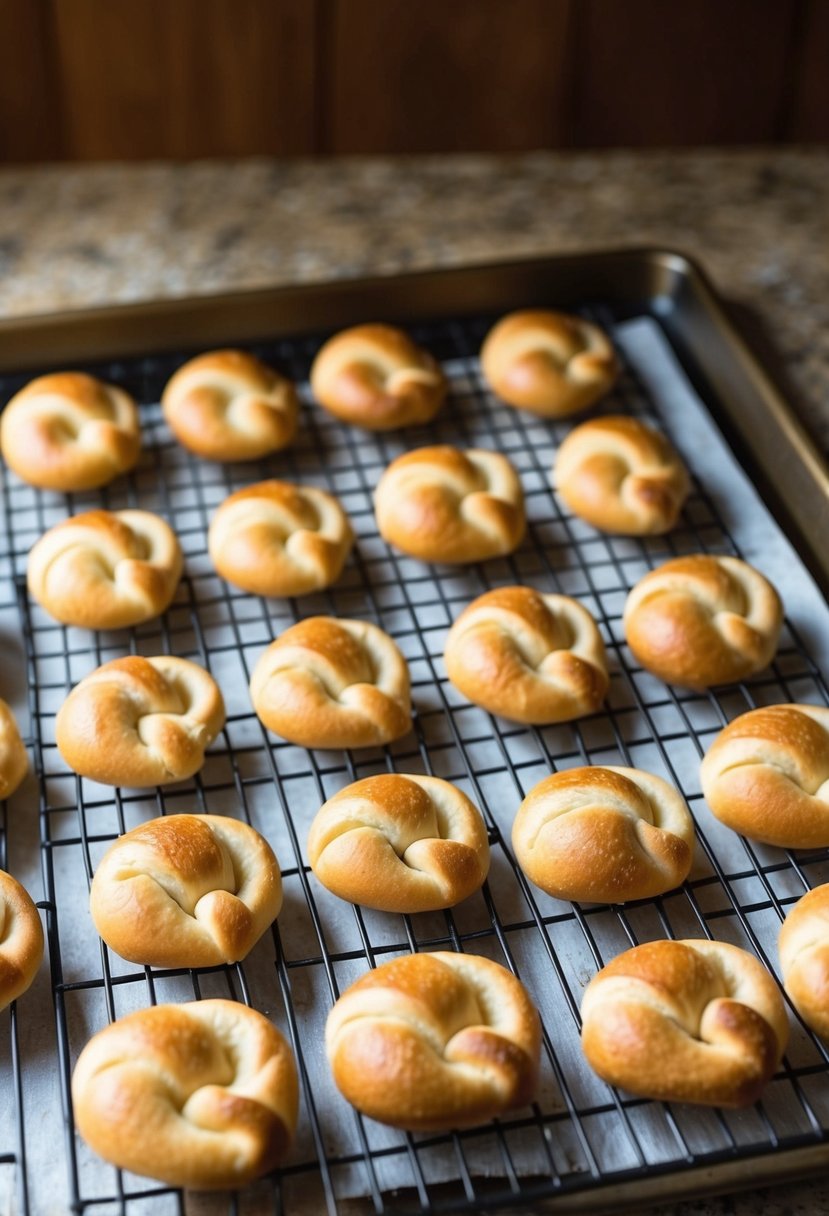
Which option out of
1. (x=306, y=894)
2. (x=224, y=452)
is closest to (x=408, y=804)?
(x=306, y=894)

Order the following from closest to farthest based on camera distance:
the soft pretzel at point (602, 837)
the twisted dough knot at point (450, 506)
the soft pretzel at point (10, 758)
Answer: the soft pretzel at point (602, 837) → the soft pretzel at point (10, 758) → the twisted dough knot at point (450, 506)

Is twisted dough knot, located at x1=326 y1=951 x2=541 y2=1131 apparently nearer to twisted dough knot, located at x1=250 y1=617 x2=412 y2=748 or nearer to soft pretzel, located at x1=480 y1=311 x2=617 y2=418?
twisted dough knot, located at x1=250 y1=617 x2=412 y2=748

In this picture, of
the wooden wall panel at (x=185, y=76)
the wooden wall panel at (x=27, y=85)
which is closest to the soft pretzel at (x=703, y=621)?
the wooden wall panel at (x=185, y=76)

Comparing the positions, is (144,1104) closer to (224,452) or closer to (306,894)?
(306,894)

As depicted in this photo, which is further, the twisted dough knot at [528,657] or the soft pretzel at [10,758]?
the twisted dough knot at [528,657]

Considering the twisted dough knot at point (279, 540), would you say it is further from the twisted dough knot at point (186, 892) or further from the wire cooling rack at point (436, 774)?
the twisted dough knot at point (186, 892)

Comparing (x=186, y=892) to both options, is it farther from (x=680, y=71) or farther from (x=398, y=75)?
(x=680, y=71)

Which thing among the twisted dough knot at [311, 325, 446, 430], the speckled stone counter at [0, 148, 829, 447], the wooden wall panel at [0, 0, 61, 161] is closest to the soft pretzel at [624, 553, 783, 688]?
the twisted dough knot at [311, 325, 446, 430]
